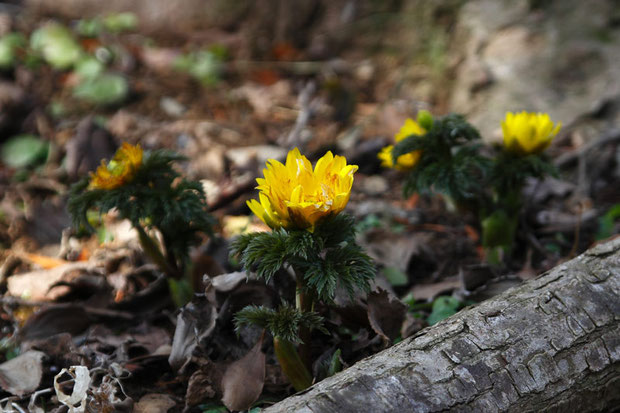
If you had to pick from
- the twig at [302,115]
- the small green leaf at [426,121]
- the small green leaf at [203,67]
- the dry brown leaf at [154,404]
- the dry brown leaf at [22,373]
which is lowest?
the dry brown leaf at [22,373]

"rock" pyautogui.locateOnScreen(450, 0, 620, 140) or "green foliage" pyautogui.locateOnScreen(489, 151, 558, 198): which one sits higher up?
"rock" pyautogui.locateOnScreen(450, 0, 620, 140)

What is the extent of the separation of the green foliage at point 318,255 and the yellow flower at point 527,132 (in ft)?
3.01

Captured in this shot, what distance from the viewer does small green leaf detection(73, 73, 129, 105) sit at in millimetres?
4254

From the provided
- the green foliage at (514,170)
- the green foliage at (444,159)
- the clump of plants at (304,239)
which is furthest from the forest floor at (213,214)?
the green foliage at (444,159)

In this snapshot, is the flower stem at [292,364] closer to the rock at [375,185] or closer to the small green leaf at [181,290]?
the small green leaf at [181,290]

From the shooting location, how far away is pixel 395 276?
2447mm

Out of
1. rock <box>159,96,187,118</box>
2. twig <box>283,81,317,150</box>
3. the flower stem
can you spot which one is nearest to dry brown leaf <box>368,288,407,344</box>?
the flower stem

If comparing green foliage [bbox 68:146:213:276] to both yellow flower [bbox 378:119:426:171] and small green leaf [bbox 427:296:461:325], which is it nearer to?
yellow flower [bbox 378:119:426:171]

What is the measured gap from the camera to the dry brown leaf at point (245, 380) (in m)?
1.78

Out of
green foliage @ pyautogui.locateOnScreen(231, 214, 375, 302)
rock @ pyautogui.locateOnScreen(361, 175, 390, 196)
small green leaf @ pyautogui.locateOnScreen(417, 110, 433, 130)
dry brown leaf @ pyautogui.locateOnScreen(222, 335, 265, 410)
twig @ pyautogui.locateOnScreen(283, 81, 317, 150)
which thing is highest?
small green leaf @ pyautogui.locateOnScreen(417, 110, 433, 130)

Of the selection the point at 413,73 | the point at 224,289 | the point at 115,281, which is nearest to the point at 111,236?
the point at 115,281

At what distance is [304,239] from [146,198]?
72cm

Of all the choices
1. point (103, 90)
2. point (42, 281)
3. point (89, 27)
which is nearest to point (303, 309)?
point (42, 281)

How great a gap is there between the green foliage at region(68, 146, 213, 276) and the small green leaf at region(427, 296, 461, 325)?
36.0 inches
